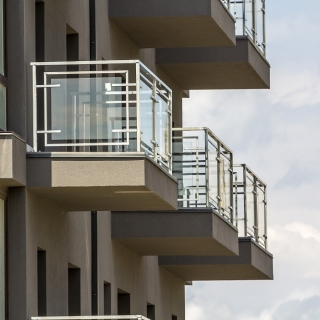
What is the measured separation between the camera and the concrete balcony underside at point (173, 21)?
72.8 feet

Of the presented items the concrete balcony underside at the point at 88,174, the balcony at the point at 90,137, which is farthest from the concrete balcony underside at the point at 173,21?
the concrete balcony underside at the point at 88,174

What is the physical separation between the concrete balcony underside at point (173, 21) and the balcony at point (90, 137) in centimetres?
427

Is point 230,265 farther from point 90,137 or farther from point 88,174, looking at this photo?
point 88,174

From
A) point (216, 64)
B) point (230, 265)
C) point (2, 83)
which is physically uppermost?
point (216, 64)

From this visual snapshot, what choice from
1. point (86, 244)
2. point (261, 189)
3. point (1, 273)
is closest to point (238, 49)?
point (261, 189)

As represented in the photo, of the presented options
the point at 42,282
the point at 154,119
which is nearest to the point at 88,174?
the point at 154,119

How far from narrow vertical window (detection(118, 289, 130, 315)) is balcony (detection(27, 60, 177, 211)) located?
5723 mm

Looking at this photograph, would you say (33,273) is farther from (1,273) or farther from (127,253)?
(127,253)

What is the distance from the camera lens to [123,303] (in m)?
23.6

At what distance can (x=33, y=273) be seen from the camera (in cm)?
1739

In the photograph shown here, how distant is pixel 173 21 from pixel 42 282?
5684mm

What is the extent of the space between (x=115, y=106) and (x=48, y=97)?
2.61ft

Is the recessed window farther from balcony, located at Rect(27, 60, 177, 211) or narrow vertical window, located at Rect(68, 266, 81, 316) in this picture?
balcony, located at Rect(27, 60, 177, 211)

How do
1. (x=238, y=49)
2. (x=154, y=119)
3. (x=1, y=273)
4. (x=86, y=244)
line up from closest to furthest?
1. (x=1, y=273)
2. (x=154, y=119)
3. (x=86, y=244)
4. (x=238, y=49)
